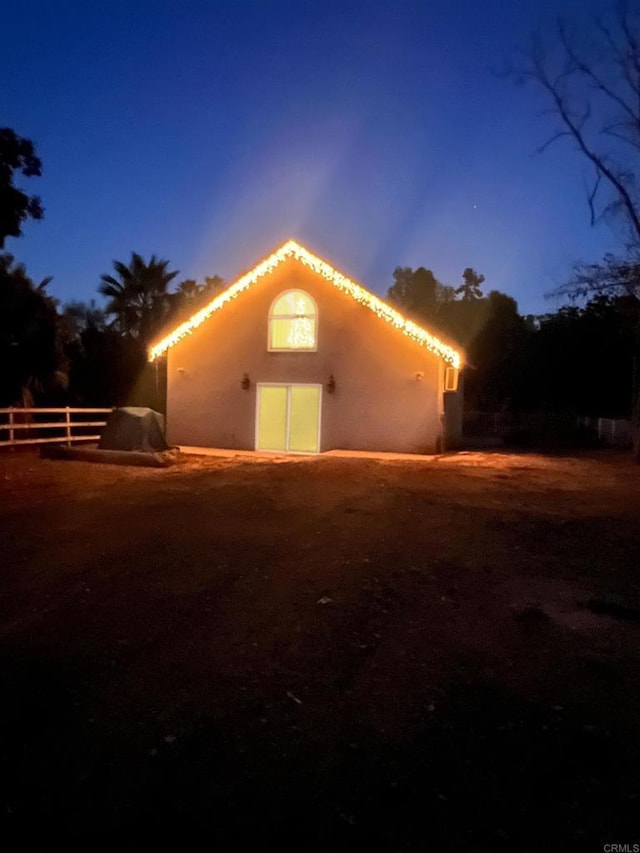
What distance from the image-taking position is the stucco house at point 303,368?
1912 centimetres

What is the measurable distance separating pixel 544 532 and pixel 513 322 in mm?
32737

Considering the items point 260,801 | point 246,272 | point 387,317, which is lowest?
point 260,801

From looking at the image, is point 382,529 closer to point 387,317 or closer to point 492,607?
point 492,607

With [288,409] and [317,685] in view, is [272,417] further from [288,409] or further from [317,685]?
[317,685]

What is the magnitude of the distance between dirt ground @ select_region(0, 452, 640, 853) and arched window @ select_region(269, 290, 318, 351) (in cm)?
1146

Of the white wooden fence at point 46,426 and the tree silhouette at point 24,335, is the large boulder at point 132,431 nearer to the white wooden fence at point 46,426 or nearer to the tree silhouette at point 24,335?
the white wooden fence at point 46,426

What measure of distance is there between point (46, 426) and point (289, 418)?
6.57 meters

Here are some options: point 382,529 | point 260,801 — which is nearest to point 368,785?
point 260,801

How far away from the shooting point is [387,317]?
62.8 feet

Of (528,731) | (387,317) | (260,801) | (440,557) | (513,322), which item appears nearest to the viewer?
(260,801)

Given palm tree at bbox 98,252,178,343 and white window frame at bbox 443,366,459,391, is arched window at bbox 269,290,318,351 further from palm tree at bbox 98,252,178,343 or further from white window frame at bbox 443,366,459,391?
palm tree at bbox 98,252,178,343

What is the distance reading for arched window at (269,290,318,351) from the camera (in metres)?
20.1

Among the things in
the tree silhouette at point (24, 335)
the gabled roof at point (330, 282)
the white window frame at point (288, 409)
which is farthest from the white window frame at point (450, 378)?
the tree silhouette at point (24, 335)

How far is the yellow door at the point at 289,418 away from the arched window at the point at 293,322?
1.22 m
